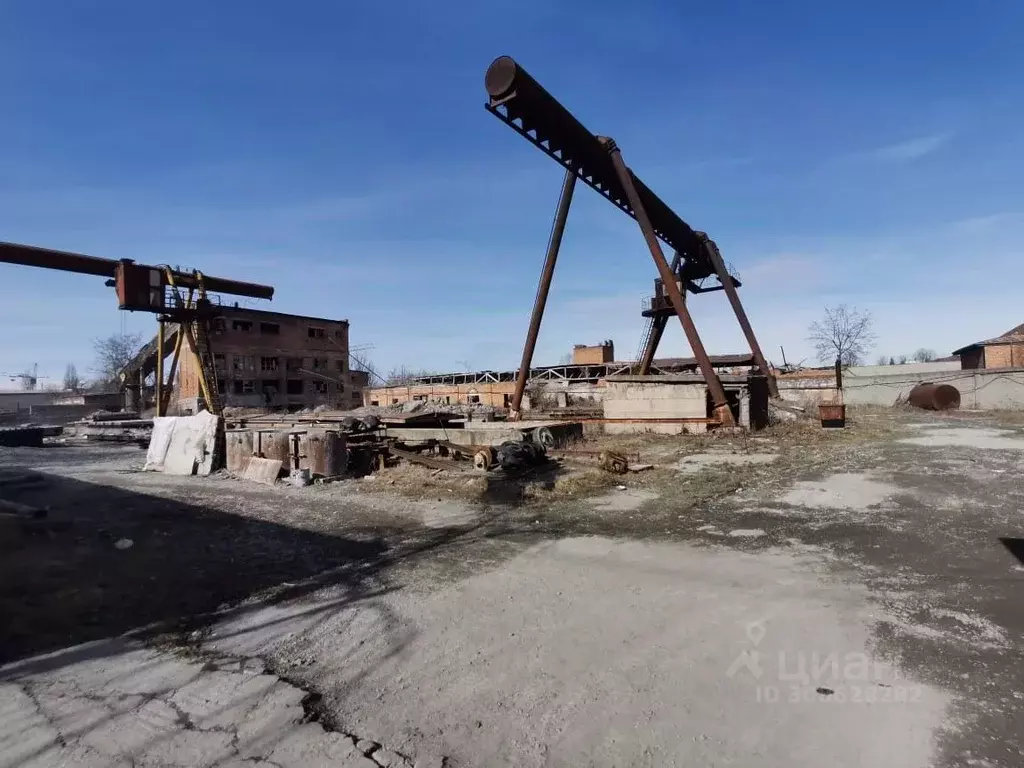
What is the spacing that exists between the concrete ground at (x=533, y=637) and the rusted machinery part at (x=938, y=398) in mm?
24637

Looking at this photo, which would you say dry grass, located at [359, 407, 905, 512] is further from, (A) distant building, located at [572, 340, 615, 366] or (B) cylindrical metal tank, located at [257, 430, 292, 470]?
(A) distant building, located at [572, 340, 615, 366]

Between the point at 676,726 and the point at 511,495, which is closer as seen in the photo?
the point at 676,726

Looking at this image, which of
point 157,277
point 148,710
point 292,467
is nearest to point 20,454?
point 157,277

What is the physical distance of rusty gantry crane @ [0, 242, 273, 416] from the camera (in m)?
21.5

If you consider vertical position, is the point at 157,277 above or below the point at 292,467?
above

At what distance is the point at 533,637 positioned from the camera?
3789mm

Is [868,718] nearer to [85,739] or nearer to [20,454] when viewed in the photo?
[85,739]

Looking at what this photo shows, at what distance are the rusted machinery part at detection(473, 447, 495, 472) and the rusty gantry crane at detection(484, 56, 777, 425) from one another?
8836 mm

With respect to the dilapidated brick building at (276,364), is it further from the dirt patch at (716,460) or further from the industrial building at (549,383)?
the dirt patch at (716,460)

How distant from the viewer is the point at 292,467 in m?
11.3

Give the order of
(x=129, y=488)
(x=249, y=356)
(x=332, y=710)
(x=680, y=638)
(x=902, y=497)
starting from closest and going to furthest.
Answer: (x=332, y=710)
(x=680, y=638)
(x=902, y=497)
(x=129, y=488)
(x=249, y=356)

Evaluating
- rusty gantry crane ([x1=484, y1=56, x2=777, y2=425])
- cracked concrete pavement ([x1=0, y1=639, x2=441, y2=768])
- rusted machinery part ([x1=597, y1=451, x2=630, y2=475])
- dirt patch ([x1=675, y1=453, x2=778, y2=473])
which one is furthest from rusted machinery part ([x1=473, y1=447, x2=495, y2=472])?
rusty gantry crane ([x1=484, y1=56, x2=777, y2=425])

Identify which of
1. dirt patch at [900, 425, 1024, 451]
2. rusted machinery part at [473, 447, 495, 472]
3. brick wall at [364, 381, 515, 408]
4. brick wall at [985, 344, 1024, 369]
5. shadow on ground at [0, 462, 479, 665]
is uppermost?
brick wall at [985, 344, 1024, 369]

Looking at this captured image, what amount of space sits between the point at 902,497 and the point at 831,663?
5765mm
